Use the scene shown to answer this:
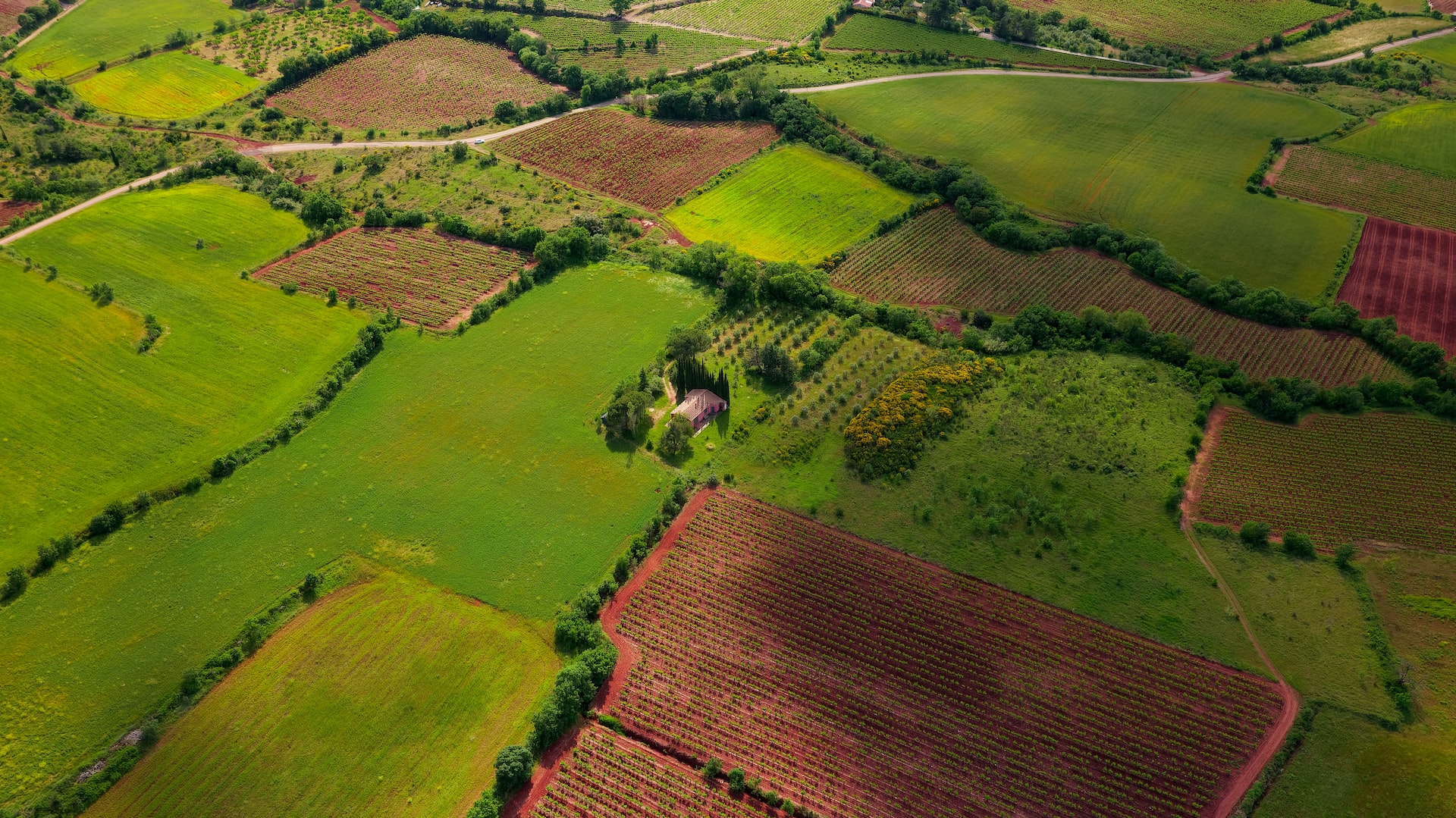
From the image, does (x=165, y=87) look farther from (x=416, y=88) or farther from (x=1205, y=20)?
(x=1205, y=20)

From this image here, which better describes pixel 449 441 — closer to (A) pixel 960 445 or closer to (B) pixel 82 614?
(B) pixel 82 614

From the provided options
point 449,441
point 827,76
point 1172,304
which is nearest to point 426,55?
point 827,76

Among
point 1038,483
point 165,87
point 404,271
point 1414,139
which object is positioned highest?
point 1414,139

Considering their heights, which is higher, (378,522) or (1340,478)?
(1340,478)

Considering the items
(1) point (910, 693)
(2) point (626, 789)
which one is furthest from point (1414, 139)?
(2) point (626, 789)

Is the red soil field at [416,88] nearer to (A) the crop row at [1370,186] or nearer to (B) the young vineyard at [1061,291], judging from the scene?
(B) the young vineyard at [1061,291]

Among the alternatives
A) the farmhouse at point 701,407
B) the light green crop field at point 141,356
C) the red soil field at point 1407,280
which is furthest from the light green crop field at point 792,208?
the red soil field at point 1407,280
